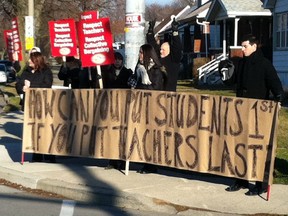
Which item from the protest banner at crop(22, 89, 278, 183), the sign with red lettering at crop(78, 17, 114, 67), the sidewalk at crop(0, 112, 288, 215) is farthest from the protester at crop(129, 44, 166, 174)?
the sidewalk at crop(0, 112, 288, 215)

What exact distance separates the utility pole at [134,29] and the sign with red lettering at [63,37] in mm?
2594

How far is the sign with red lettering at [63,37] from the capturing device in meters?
12.3

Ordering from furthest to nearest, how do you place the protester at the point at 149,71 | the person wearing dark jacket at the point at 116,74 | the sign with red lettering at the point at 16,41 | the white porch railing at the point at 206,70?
the white porch railing at the point at 206,70, the sign with red lettering at the point at 16,41, the person wearing dark jacket at the point at 116,74, the protester at the point at 149,71

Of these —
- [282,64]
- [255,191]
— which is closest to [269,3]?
[282,64]

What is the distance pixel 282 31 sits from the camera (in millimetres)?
25078

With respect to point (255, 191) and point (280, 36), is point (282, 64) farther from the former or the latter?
point (255, 191)

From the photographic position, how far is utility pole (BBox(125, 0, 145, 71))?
9867mm

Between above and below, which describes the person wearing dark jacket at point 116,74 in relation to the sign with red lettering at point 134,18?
below

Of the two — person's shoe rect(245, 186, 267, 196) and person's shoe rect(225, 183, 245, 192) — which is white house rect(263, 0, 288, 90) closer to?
person's shoe rect(225, 183, 245, 192)

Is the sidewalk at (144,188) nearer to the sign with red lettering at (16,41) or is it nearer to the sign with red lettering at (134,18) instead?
the sign with red lettering at (134,18)

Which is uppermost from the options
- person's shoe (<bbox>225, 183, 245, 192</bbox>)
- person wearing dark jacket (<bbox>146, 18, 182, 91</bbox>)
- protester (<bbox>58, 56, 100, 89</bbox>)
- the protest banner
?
person wearing dark jacket (<bbox>146, 18, 182, 91</bbox>)

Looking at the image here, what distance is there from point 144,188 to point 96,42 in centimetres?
316

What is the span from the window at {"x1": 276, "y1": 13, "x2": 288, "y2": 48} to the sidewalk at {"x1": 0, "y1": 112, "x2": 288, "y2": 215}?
16722 millimetres

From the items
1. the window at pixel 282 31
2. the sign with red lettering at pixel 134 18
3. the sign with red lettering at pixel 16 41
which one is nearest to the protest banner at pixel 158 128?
the sign with red lettering at pixel 134 18
